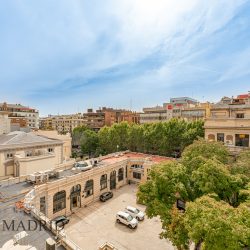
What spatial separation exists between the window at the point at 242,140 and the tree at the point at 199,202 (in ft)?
64.4

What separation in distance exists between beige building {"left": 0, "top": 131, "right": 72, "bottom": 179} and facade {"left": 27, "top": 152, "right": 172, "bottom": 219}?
5.90 m

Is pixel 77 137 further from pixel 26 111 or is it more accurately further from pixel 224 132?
pixel 224 132

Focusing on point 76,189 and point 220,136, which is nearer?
point 76,189

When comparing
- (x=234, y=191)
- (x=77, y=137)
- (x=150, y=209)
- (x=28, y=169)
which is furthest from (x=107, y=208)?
(x=77, y=137)

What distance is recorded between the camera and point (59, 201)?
3034cm

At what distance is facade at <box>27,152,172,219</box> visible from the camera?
91.6 ft

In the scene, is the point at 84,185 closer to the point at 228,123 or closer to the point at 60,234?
the point at 60,234

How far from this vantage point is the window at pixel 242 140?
3809 cm

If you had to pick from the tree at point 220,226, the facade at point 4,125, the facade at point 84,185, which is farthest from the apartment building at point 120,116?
the tree at point 220,226

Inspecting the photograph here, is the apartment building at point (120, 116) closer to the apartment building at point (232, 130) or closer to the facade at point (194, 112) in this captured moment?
the facade at point (194, 112)

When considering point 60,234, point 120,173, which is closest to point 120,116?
point 120,173

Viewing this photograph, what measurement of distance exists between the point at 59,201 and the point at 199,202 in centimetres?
2283

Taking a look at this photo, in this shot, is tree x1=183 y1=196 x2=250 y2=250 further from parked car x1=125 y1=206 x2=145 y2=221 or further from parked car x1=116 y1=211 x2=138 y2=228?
parked car x1=125 y1=206 x2=145 y2=221

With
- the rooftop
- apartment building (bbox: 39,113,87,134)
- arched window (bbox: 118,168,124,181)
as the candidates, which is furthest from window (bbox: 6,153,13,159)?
apartment building (bbox: 39,113,87,134)
